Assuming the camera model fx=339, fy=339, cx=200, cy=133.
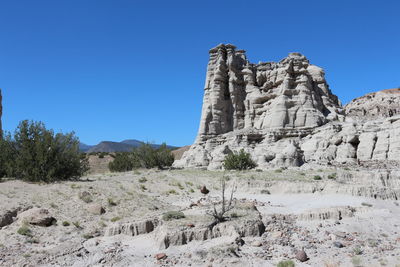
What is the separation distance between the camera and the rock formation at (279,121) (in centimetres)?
3388

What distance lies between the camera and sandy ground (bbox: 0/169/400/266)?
34.7ft

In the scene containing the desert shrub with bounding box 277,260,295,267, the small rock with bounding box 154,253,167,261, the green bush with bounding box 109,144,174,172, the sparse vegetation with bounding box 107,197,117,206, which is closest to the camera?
the desert shrub with bounding box 277,260,295,267

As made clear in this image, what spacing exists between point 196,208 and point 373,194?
947 cm

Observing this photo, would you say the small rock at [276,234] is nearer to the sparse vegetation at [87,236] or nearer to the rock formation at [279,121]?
the sparse vegetation at [87,236]

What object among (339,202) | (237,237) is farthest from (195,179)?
(237,237)

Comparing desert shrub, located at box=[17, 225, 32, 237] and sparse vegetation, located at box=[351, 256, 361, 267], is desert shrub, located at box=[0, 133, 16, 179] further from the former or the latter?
sparse vegetation, located at box=[351, 256, 361, 267]

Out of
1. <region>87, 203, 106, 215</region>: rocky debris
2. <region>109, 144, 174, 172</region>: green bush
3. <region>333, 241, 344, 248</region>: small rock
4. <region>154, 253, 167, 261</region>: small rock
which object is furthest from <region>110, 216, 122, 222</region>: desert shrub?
<region>109, 144, 174, 172</region>: green bush

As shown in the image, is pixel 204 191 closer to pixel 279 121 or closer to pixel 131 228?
pixel 131 228

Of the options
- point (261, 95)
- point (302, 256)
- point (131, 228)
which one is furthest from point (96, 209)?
point (261, 95)

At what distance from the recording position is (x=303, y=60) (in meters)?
47.9

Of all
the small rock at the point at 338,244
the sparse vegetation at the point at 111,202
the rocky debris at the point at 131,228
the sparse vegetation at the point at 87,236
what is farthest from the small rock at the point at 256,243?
the sparse vegetation at the point at 111,202

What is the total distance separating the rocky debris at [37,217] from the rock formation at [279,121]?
871 inches

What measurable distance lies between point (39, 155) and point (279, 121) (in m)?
30.2

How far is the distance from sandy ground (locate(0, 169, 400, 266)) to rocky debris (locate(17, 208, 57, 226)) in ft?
0.72
